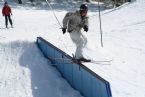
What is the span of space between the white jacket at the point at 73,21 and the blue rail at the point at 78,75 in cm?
103

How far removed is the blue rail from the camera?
32.7ft

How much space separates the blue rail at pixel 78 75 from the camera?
9.98 m

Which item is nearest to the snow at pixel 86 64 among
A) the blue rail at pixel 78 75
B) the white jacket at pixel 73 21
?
the blue rail at pixel 78 75

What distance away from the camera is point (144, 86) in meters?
11.0

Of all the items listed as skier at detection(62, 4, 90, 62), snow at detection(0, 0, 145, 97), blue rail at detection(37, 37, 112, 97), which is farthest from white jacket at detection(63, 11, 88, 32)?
snow at detection(0, 0, 145, 97)

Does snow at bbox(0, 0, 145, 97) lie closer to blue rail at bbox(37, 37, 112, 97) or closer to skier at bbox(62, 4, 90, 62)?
blue rail at bbox(37, 37, 112, 97)

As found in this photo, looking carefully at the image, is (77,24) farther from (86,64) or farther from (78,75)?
(78,75)

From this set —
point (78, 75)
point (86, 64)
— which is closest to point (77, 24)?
point (86, 64)

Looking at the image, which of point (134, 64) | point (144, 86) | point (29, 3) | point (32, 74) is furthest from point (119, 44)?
point (29, 3)

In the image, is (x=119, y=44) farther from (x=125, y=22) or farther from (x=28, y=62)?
(x=125, y=22)

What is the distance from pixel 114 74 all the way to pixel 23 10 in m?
23.2

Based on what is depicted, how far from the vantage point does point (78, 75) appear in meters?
12.0

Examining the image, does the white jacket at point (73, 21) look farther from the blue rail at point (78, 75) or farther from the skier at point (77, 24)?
the blue rail at point (78, 75)

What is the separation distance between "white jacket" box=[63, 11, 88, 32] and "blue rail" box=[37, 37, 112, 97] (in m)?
1.03
